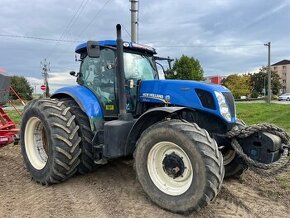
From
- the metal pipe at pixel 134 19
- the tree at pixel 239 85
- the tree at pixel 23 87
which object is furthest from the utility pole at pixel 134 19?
the tree at pixel 239 85

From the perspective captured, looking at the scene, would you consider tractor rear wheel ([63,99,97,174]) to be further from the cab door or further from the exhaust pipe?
the exhaust pipe

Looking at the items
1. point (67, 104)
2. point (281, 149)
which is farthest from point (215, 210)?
point (67, 104)

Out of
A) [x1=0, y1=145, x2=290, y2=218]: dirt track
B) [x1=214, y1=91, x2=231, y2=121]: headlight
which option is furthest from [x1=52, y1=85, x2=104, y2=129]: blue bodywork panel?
[x1=214, y1=91, x2=231, y2=121]: headlight

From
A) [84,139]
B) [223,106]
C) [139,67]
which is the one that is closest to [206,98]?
[223,106]

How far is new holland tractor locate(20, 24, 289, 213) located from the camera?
469cm

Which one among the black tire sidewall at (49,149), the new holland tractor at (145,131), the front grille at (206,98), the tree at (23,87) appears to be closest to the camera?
the new holland tractor at (145,131)

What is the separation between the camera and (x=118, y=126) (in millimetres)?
5547

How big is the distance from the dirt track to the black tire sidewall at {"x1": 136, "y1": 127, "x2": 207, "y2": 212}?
0.17 m

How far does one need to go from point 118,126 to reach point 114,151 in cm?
37

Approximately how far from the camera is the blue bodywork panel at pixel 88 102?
5953mm

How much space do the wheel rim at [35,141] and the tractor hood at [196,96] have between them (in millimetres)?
2142

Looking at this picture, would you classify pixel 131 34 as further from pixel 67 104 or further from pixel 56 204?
pixel 56 204

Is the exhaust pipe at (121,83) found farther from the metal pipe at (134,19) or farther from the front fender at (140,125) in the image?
the metal pipe at (134,19)

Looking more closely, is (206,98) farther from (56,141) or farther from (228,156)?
(56,141)
